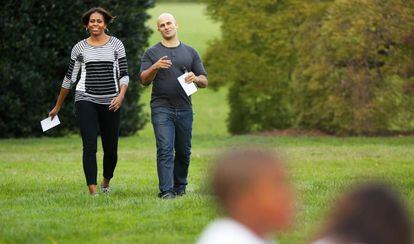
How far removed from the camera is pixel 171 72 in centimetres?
1030

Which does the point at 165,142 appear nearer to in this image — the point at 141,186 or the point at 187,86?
the point at 187,86

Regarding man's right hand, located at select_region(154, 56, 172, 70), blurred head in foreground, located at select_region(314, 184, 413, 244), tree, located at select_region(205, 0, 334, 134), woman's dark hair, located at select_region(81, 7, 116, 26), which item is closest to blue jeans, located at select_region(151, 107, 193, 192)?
man's right hand, located at select_region(154, 56, 172, 70)

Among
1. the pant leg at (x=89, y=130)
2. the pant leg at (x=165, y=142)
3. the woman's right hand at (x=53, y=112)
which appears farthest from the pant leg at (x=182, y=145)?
the woman's right hand at (x=53, y=112)

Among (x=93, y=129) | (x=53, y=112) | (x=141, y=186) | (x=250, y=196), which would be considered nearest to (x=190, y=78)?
(x=93, y=129)

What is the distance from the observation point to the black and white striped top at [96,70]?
1045cm

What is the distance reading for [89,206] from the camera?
969 cm

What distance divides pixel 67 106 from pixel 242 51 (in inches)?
215

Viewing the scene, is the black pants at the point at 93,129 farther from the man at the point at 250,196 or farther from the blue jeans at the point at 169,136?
the man at the point at 250,196

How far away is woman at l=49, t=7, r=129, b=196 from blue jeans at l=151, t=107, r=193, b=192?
50 cm

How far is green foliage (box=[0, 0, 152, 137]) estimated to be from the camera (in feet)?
→ 64.9

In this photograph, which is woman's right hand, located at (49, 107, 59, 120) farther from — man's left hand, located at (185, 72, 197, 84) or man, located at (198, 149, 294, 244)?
man, located at (198, 149, 294, 244)

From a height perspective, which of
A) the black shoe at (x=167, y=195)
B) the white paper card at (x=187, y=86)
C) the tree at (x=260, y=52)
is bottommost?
the tree at (x=260, y=52)

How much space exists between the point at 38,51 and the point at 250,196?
56.1ft

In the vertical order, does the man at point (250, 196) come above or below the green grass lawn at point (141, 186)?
above
